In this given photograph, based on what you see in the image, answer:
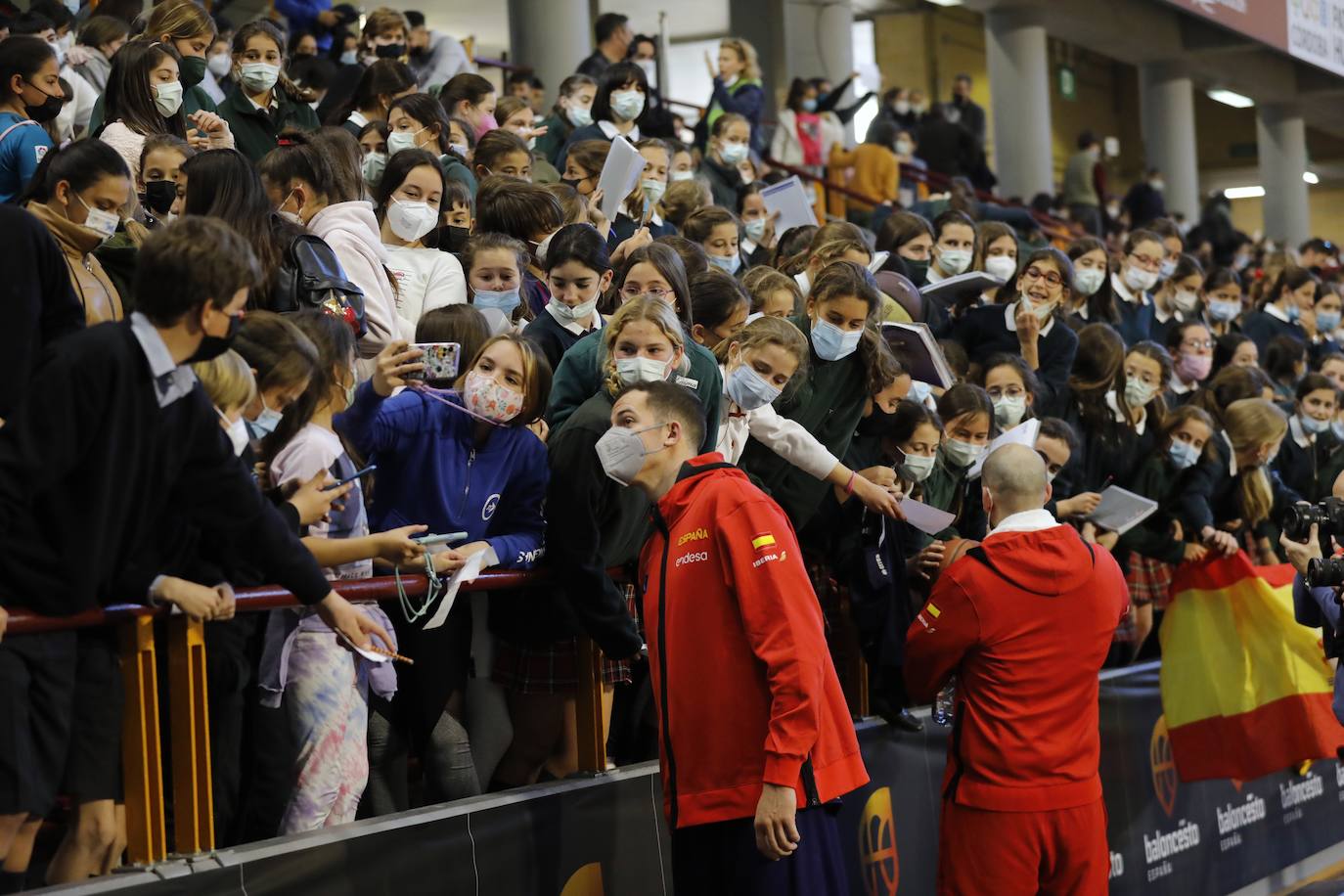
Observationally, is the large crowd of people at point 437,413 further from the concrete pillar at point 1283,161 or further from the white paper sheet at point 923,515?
the concrete pillar at point 1283,161

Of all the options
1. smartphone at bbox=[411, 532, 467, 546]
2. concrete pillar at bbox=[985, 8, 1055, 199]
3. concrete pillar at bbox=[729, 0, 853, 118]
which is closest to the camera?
smartphone at bbox=[411, 532, 467, 546]

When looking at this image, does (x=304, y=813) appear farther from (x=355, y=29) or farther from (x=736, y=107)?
(x=736, y=107)

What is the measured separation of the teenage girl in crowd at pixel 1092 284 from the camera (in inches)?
371

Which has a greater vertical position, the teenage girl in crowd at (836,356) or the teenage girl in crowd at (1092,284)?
the teenage girl in crowd at (1092,284)

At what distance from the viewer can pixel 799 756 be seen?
4109mm

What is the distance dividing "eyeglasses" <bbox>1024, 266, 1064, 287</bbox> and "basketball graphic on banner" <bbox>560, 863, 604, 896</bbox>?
4.05 meters

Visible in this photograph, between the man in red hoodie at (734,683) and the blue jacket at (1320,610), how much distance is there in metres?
2.84

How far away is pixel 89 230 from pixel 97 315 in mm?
228

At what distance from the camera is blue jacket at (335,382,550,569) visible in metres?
4.62

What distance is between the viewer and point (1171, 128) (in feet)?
85.8

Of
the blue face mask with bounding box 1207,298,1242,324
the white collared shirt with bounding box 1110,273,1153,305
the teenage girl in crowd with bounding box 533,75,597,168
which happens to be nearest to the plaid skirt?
the teenage girl in crowd with bounding box 533,75,597,168

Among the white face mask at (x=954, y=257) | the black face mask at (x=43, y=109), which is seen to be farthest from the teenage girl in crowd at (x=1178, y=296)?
the black face mask at (x=43, y=109)

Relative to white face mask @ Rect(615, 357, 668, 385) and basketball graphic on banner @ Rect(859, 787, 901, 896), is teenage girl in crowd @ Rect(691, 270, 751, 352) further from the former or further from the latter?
basketball graphic on banner @ Rect(859, 787, 901, 896)

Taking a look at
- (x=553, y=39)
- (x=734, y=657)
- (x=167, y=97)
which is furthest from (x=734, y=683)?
(x=553, y=39)
